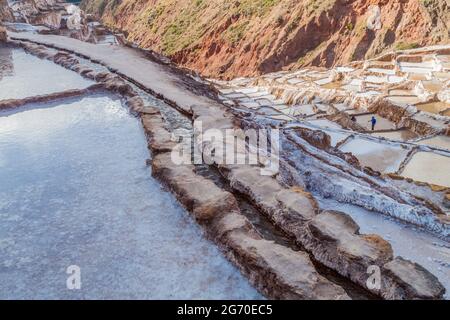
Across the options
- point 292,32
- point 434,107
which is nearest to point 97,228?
point 434,107

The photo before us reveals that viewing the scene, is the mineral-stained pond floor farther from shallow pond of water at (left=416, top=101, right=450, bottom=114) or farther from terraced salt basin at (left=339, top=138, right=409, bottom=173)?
shallow pond of water at (left=416, top=101, right=450, bottom=114)

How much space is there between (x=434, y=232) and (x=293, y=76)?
87.7 feet

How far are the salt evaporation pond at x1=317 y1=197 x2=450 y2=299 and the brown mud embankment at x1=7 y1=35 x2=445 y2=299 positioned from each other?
4.88 ft

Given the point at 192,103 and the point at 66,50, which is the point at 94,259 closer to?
the point at 192,103

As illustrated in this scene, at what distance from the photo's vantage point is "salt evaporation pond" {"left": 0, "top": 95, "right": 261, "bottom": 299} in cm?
352

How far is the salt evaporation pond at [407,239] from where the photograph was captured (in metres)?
5.16

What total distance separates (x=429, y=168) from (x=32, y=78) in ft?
41.0

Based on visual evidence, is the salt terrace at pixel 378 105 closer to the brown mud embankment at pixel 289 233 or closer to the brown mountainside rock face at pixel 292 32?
the brown mountainside rock face at pixel 292 32

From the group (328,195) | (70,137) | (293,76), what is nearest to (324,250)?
(328,195)

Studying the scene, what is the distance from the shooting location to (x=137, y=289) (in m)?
3.46

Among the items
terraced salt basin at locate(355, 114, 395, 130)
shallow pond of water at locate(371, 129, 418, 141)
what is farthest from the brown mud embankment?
terraced salt basin at locate(355, 114, 395, 130)

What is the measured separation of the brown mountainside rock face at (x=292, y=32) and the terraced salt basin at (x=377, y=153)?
58.4 ft

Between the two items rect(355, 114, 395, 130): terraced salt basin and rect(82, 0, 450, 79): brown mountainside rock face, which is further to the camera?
rect(82, 0, 450, 79): brown mountainside rock face

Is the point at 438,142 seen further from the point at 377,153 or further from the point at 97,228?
the point at 97,228
